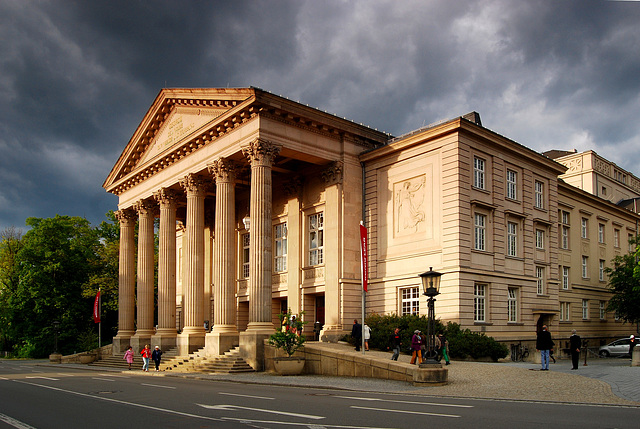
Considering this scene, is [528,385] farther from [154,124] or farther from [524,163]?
[154,124]

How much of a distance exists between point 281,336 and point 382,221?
10710 millimetres

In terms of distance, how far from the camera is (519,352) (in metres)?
33.0

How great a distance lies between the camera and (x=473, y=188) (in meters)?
32.0

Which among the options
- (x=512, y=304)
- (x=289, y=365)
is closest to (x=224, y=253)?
(x=289, y=365)

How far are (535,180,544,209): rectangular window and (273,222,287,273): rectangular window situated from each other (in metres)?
16.2

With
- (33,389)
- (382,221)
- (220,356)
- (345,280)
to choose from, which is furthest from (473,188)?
(33,389)

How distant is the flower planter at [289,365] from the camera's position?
2694 centimetres

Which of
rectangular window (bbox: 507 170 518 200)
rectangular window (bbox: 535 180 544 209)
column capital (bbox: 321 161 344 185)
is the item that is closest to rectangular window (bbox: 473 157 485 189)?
rectangular window (bbox: 507 170 518 200)

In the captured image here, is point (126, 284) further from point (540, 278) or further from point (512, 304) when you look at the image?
point (540, 278)

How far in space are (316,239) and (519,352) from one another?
1349cm

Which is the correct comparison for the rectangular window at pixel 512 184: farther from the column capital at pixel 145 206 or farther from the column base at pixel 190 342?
the column capital at pixel 145 206

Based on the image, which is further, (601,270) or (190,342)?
(601,270)

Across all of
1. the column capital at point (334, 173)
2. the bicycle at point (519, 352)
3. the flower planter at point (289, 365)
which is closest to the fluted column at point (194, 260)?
the column capital at point (334, 173)

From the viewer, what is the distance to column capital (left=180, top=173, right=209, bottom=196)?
38.0 meters
